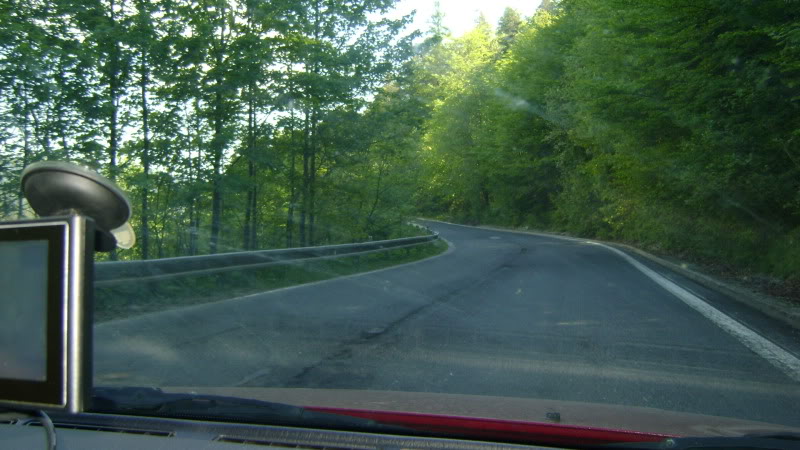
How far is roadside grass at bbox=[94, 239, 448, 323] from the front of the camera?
998 centimetres

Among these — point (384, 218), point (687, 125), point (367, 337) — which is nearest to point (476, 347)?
point (367, 337)

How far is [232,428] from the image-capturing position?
2.59m

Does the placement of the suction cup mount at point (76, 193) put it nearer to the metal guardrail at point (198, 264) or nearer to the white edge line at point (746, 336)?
the white edge line at point (746, 336)

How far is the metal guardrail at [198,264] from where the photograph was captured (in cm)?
952

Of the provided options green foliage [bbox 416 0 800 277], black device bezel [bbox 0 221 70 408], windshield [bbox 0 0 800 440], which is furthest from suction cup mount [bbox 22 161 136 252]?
green foliage [bbox 416 0 800 277]

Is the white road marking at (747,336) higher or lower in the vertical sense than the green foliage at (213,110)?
lower

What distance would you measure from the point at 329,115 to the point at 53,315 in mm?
19641

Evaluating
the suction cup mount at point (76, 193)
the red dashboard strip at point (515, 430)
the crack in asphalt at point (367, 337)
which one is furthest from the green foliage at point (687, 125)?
the suction cup mount at point (76, 193)

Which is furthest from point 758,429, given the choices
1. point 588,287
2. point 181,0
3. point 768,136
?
point 181,0

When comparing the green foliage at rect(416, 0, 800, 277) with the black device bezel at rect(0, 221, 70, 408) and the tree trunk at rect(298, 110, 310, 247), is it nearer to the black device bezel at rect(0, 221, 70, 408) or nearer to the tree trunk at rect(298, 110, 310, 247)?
the tree trunk at rect(298, 110, 310, 247)

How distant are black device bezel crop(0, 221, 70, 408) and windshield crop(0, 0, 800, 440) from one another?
133 centimetres

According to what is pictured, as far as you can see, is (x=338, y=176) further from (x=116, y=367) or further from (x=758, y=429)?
Answer: (x=758, y=429)

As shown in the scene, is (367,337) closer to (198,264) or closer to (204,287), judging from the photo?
(198,264)

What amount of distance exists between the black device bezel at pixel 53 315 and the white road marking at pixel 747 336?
20.6 ft
